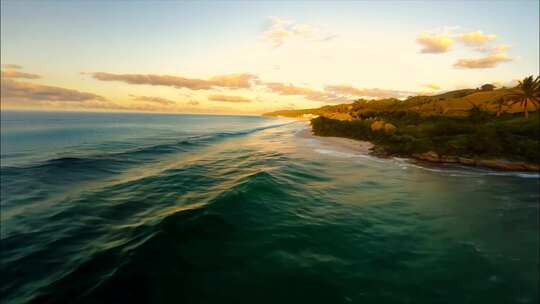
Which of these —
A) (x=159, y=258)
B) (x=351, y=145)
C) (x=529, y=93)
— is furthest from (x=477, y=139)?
(x=159, y=258)

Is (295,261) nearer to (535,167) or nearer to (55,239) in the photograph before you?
(55,239)

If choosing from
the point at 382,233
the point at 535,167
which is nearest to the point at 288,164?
the point at 382,233

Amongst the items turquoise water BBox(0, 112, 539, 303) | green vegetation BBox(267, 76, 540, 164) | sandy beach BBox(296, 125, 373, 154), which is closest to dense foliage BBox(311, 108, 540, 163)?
green vegetation BBox(267, 76, 540, 164)

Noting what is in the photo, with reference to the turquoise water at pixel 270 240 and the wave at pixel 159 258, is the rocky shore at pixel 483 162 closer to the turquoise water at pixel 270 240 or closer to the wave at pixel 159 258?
the turquoise water at pixel 270 240

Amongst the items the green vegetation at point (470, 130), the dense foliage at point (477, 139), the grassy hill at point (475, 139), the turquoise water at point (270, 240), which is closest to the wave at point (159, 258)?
the turquoise water at point (270, 240)

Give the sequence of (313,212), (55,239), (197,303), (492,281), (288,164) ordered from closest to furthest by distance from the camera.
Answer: (197,303), (492,281), (55,239), (313,212), (288,164)

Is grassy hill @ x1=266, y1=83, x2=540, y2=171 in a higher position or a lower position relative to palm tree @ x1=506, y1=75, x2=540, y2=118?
lower

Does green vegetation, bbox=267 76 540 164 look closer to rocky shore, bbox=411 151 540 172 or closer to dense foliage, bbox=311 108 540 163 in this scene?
dense foliage, bbox=311 108 540 163

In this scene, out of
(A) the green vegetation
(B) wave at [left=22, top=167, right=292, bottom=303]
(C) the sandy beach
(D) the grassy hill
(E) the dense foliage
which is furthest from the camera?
(C) the sandy beach
